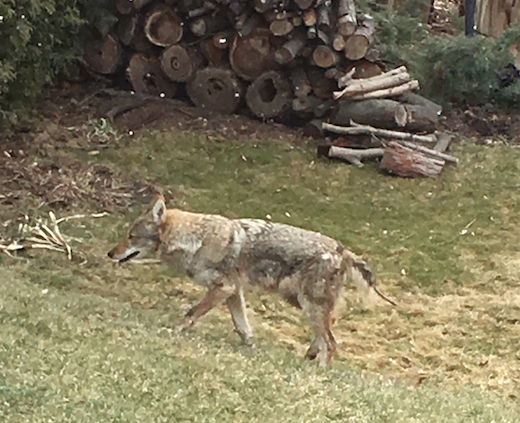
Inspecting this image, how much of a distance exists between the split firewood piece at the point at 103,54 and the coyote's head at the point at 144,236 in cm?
565

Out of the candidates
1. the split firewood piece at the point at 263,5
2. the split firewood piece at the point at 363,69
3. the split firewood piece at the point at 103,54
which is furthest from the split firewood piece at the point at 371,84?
the split firewood piece at the point at 103,54

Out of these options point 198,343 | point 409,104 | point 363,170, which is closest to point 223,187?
point 363,170

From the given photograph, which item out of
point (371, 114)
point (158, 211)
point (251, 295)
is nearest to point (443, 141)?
point (371, 114)

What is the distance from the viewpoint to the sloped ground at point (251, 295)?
138 inches

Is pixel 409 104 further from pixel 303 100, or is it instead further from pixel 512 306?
pixel 512 306

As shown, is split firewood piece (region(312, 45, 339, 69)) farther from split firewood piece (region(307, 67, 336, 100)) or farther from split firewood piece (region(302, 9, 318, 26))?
split firewood piece (region(302, 9, 318, 26))

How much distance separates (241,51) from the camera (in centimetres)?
962

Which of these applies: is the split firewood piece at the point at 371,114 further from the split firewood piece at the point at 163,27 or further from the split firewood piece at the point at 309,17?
the split firewood piece at the point at 163,27

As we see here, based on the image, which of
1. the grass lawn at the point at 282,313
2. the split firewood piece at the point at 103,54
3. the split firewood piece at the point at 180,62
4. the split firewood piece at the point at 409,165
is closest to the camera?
the grass lawn at the point at 282,313

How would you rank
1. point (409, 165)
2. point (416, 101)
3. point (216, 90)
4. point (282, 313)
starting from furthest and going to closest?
point (216, 90) < point (416, 101) < point (409, 165) < point (282, 313)

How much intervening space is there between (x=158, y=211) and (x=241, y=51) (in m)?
5.13

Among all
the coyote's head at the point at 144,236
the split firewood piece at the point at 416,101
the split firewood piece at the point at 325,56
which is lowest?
the coyote's head at the point at 144,236

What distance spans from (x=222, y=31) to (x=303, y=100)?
136 cm

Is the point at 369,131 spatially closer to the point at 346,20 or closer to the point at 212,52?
the point at 346,20
